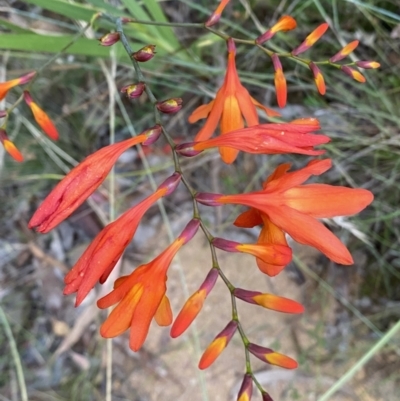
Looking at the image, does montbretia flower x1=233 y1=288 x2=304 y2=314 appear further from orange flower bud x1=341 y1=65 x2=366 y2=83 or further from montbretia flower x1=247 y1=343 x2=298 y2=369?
orange flower bud x1=341 y1=65 x2=366 y2=83

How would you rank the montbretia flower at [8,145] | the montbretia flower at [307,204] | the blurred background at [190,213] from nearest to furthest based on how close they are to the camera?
the montbretia flower at [307,204], the montbretia flower at [8,145], the blurred background at [190,213]

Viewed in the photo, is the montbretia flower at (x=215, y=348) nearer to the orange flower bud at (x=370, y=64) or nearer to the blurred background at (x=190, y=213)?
the orange flower bud at (x=370, y=64)

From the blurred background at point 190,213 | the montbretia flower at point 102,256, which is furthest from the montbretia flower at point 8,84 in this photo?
the montbretia flower at point 102,256

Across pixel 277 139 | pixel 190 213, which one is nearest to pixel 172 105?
pixel 277 139

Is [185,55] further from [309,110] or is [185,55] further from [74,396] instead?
[74,396]

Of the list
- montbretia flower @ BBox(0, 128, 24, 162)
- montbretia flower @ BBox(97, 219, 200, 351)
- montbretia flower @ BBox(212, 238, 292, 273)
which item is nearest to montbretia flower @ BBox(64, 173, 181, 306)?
montbretia flower @ BBox(97, 219, 200, 351)

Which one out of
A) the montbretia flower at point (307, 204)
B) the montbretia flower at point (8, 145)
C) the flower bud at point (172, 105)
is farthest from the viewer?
the montbretia flower at point (8, 145)

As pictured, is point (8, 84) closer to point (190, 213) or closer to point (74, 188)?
point (74, 188)
